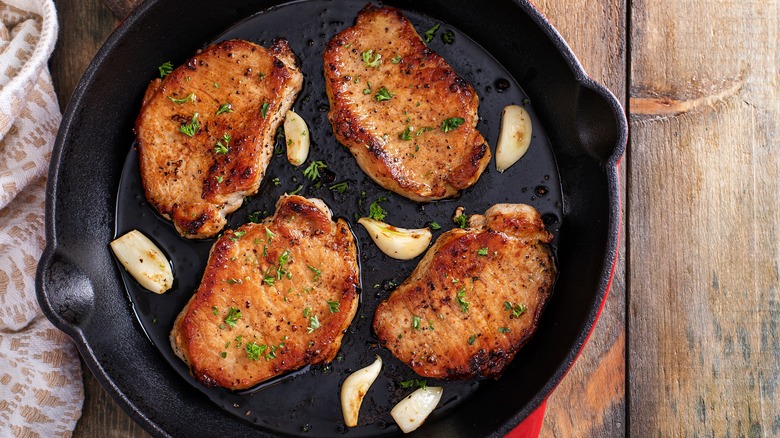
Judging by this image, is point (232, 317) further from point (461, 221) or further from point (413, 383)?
point (461, 221)

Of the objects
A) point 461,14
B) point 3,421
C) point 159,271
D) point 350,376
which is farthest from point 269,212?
point 3,421

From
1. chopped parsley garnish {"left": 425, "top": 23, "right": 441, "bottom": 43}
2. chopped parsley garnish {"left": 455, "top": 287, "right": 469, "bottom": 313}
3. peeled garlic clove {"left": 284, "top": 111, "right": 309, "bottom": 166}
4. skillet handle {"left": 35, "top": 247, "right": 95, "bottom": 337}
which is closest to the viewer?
skillet handle {"left": 35, "top": 247, "right": 95, "bottom": 337}

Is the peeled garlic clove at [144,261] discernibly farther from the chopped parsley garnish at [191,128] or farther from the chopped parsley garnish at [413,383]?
the chopped parsley garnish at [413,383]

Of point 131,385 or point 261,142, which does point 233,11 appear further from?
point 131,385

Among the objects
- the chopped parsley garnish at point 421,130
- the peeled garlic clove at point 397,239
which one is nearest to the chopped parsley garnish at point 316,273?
the peeled garlic clove at point 397,239

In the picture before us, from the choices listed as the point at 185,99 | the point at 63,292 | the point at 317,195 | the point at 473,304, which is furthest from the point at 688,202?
the point at 63,292

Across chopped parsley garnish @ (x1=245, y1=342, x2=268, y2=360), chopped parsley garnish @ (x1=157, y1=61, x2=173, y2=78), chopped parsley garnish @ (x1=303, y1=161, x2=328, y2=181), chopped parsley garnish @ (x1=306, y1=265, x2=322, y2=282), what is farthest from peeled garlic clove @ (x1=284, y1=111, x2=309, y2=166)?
chopped parsley garnish @ (x1=245, y1=342, x2=268, y2=360)

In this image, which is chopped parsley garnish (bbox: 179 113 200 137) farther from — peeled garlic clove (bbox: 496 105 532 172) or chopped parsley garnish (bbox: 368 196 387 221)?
peeled garlic clove (bbox: 496 105 532 172)

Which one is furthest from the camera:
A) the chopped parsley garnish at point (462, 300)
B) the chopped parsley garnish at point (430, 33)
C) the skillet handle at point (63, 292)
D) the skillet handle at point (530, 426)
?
the chopped parsley garnish at point (430, 33)
